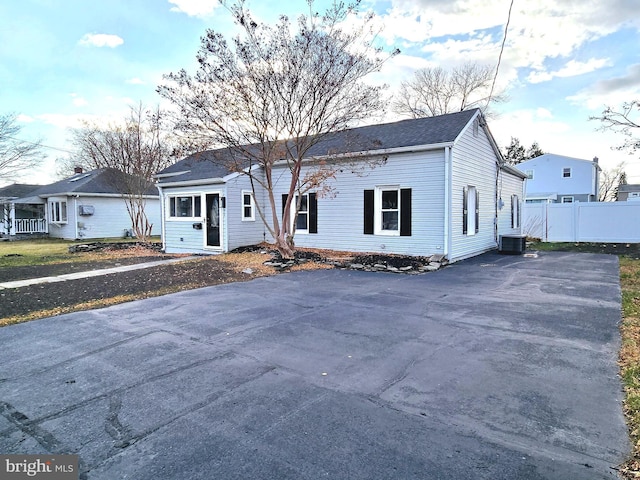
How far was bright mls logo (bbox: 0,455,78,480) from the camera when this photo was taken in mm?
2127

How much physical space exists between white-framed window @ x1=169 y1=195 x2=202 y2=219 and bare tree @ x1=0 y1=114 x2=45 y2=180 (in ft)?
37.3

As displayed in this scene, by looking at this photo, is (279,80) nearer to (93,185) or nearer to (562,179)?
(93,185)

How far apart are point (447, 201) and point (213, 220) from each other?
27.9 feet

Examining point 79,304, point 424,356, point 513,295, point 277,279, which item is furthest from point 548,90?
point 79,304

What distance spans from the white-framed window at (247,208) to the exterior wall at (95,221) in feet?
46.8

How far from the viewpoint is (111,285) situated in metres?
8.05

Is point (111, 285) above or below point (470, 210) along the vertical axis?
below

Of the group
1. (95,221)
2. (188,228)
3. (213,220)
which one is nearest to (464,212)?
(213,220)

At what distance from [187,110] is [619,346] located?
10.6 m

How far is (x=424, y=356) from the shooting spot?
392 centimetres

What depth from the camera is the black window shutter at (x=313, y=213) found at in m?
13.4

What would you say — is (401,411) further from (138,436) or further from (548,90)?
(548,90)

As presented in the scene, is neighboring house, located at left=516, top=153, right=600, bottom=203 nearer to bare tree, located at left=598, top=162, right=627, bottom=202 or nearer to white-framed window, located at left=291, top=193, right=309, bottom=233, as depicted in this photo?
bare tree, located at left=598, top=162, right=627, bottom=202

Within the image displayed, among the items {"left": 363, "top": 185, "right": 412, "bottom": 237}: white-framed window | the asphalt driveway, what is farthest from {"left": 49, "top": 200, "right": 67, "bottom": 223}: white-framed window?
the asphalt driveway
